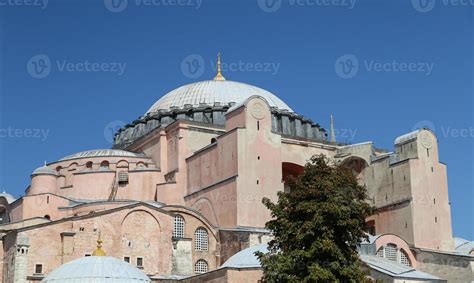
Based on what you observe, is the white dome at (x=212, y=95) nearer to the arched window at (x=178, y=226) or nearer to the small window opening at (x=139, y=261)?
the arched window at (x=178, y=226)

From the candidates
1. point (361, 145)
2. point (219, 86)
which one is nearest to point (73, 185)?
point (219, 86)

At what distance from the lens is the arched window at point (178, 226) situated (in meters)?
41.2

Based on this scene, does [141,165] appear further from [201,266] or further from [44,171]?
[201,266]

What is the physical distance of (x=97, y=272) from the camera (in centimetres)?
2891

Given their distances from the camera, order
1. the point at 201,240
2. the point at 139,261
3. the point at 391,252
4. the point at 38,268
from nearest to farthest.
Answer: the point at 38,268 → the point at 139,261 → the point at 391,252 → the point at 201,240

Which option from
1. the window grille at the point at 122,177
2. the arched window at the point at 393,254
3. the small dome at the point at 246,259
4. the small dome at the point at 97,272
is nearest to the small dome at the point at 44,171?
the window grille at the point at 122,177

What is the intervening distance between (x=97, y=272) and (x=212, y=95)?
25908 millimetres

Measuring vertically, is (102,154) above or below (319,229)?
above

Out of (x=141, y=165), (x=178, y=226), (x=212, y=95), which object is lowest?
(x=178, y=226)

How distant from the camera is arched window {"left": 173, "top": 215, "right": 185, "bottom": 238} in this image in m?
41.2

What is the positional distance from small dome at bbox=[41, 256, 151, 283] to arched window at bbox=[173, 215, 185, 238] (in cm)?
1086

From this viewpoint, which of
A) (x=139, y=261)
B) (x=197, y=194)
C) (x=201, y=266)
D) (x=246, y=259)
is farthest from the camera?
(x=197, y=194)

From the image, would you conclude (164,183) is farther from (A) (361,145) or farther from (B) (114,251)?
(A) (361,145)

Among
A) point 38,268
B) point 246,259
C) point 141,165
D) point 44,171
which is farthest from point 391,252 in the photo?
point 44,171
